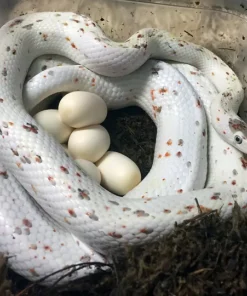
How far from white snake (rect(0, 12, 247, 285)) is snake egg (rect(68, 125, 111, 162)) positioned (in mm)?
161

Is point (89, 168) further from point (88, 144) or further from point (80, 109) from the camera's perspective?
point (80, 109)

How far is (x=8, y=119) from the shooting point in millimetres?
1685

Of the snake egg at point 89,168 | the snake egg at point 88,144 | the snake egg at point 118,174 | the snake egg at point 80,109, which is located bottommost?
the snake egg at point 118,174

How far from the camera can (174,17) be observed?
7.53 feet

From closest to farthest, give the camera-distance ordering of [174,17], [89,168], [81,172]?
[81,172]
[89,168]
[174,17]

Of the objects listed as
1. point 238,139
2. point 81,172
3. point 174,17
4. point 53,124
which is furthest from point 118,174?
point 174,17

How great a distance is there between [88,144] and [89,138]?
3 centimetres

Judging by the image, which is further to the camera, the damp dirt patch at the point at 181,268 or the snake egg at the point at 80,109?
the snake egg at the point at 80,109

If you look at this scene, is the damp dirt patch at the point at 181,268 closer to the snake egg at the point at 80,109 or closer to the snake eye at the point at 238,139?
the snake eye at the point at 238,139

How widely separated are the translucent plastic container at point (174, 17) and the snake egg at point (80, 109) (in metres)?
0.58

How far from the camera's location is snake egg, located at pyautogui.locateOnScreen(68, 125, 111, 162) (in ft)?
6.07

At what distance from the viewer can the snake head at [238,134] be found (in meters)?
1.86

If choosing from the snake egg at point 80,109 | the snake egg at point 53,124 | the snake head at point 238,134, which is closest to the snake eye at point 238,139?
the snake head at point 238,134

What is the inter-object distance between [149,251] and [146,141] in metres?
0.75
